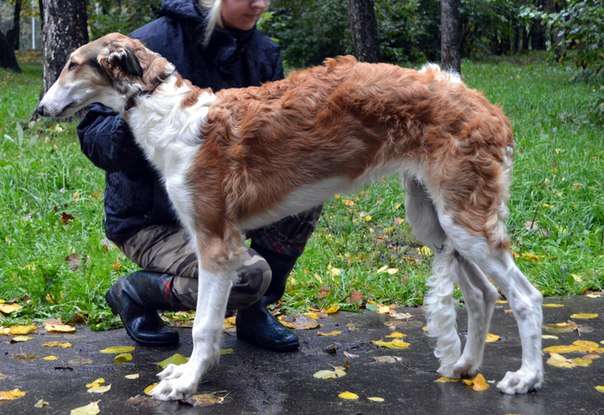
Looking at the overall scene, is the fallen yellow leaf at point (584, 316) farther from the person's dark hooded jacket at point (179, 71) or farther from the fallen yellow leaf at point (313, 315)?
the person's dark hooded jacket at point (179, 71)

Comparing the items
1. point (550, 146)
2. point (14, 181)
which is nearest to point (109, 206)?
point (14, 181)

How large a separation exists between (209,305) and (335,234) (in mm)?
3225

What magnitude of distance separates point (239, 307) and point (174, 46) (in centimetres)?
136

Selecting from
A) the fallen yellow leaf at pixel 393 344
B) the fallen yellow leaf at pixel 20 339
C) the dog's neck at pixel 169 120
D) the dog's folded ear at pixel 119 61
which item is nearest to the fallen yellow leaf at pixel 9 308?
the fallen yellow leaf at pixel 20 339

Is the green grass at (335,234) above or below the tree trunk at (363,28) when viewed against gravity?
below

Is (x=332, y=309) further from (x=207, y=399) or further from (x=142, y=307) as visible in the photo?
(x=207, y=399)

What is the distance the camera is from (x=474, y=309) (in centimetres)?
408

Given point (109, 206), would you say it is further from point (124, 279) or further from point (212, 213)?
point (212, 213)

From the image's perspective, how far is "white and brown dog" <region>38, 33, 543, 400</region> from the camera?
12.2 ft

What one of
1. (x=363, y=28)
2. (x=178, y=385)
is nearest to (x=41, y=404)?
(x=178, y=385)

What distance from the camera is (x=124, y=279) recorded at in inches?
183

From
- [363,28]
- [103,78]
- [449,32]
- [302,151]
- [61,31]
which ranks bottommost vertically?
[302,151]

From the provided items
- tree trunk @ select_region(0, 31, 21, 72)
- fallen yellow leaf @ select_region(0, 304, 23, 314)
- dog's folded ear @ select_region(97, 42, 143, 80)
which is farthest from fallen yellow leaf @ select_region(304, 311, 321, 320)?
tree trunk @ select_region(0, 31, 21, 72)

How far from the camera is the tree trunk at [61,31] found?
1026 centimetres
